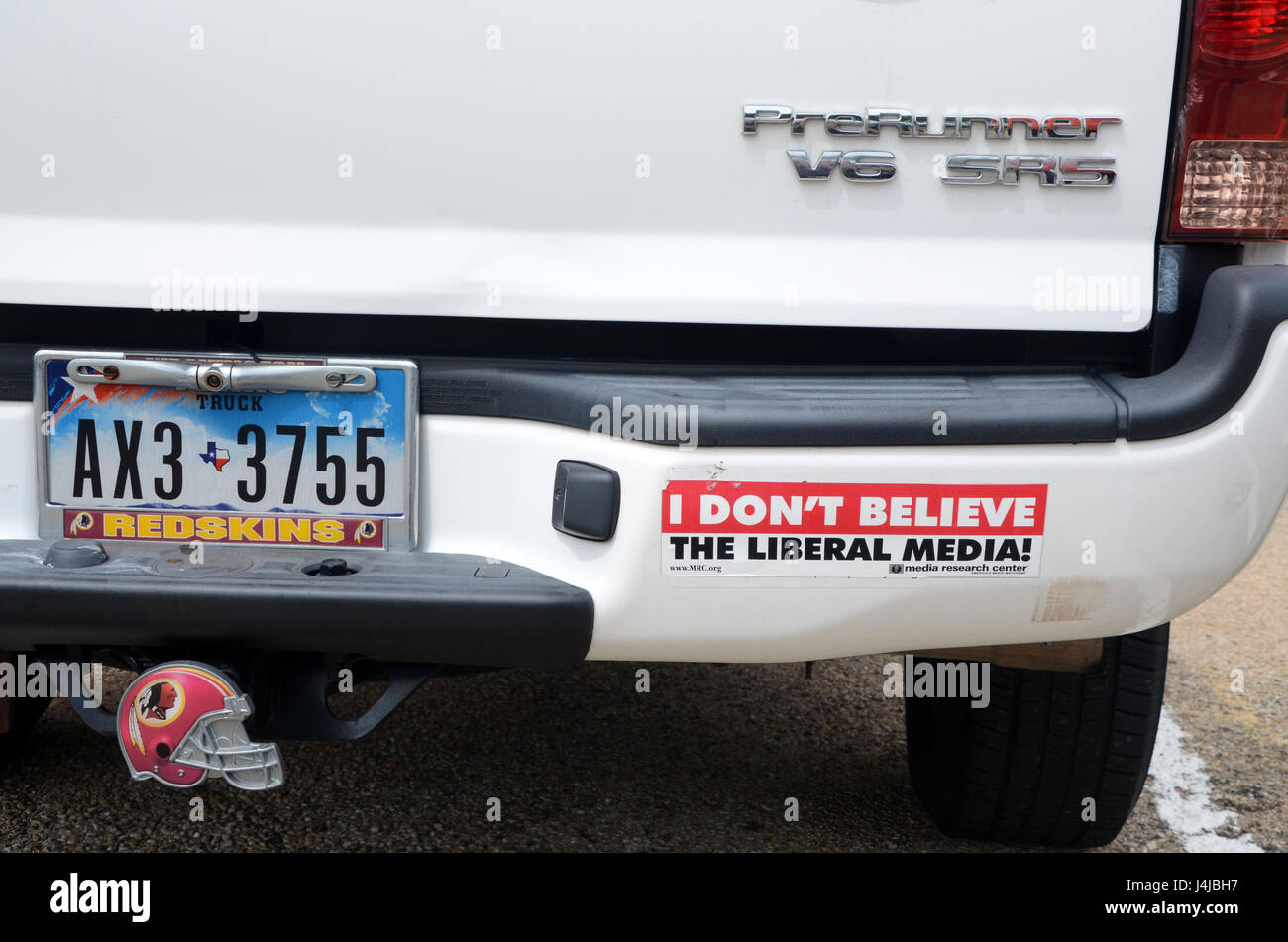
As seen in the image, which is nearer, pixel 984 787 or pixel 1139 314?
pixel 1139 314

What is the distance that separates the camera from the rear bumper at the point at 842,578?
1.53 metres

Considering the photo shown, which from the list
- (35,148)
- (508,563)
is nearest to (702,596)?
(508,563)

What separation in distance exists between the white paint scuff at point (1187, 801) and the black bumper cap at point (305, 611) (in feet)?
4.88

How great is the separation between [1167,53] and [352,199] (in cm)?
109

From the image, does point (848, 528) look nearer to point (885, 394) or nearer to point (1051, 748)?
point (885, 394)

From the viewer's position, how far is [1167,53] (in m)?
1.55

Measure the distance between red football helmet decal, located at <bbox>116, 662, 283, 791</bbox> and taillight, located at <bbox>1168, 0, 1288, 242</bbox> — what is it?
4.64 ft

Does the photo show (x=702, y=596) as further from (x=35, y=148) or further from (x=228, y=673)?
(x=35, y=148)

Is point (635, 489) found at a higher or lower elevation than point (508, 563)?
higher

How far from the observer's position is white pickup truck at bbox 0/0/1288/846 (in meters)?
1.54
